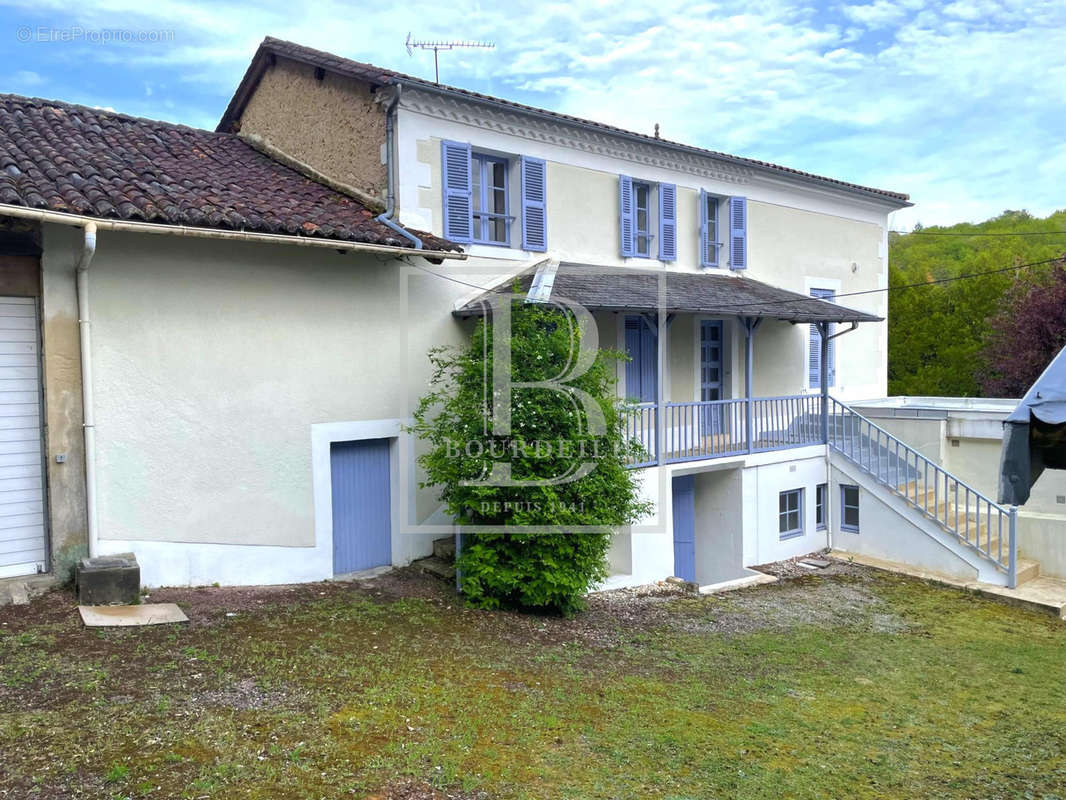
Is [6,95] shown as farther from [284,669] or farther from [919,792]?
[919,792]

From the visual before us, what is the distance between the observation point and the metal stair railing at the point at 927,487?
1264cm

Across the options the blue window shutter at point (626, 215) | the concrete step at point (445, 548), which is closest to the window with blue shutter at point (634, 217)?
the blue window shutter at point (626, 215)

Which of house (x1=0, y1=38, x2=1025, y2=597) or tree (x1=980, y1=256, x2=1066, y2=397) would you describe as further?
tree (x1=980, y1=256, x2=1066, y2=397)

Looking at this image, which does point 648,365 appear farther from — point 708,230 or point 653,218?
point 708,230

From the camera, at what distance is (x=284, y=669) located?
6434mm

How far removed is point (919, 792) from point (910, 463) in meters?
10.9

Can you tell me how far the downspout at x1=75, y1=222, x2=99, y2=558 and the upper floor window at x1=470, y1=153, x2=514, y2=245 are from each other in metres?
5.21

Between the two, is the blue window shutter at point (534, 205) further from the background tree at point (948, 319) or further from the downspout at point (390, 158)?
the background tree at point (948, 319)

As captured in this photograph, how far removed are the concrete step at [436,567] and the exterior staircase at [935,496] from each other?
26.3 feet

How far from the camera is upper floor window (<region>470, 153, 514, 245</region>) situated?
11570mm

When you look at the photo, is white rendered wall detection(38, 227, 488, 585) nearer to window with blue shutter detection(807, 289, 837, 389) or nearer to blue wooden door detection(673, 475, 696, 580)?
blue wooden door detection(673, 475, 696, 580)

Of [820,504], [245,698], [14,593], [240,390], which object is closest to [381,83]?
[240,390]

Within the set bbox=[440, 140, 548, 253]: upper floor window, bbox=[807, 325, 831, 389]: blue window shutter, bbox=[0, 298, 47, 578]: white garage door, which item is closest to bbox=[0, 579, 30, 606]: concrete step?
bbox=[0, 298, 47, 578]: white garage door

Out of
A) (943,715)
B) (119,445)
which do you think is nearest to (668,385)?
(943,715)
